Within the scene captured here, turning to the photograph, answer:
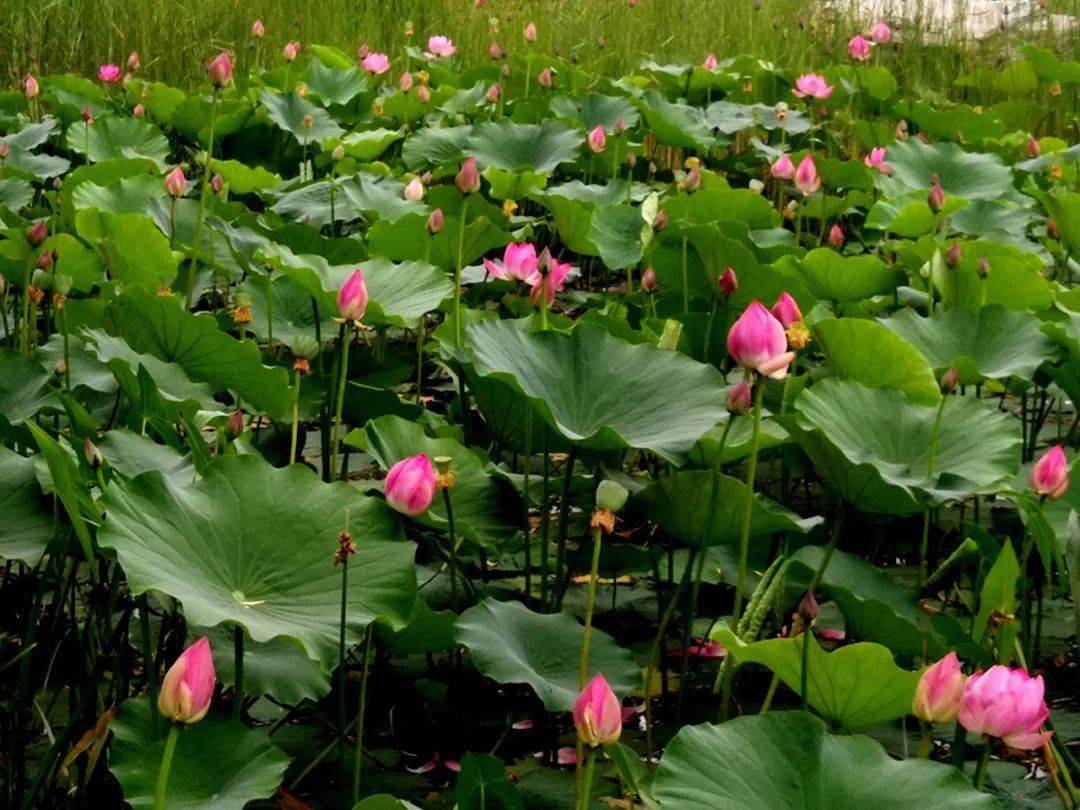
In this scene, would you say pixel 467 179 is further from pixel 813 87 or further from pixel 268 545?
pixel 813 87

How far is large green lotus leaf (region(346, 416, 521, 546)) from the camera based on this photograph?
5.60 feet

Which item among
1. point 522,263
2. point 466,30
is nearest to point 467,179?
point 522,263

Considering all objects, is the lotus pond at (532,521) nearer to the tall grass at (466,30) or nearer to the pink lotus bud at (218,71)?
the pink lotus bud at (218,71)

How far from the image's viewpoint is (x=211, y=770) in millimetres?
1232

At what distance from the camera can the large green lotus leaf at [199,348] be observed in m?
1.91

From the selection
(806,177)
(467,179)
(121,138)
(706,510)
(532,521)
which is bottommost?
(532,521)

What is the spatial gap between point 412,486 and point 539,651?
0.25m

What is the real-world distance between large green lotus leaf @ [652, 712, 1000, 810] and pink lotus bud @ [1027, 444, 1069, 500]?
44cm

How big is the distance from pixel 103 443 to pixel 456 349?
451 mm

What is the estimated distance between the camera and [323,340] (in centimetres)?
246

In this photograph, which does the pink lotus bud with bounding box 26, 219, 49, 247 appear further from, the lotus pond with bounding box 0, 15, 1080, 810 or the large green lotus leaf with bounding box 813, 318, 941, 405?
the large green lotus leaf with bounding box 813, 318, 941, 405

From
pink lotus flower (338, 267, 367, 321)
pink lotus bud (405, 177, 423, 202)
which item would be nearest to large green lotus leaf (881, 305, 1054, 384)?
pink lotus flower (338, 267, 367, 321)

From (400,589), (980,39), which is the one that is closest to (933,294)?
(400,589)

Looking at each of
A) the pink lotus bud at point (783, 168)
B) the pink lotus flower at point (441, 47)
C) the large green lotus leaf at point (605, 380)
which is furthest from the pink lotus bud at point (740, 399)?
the pink lotus flower at point (441, 47)
